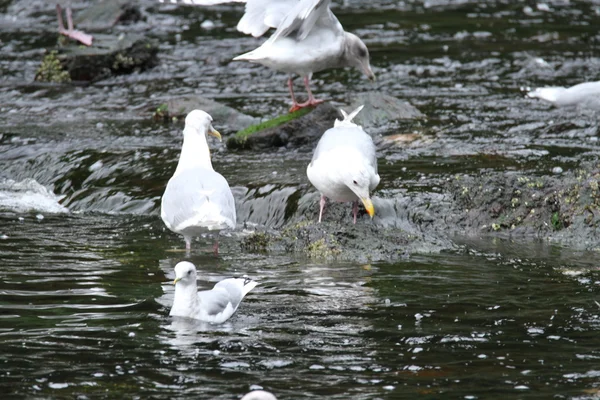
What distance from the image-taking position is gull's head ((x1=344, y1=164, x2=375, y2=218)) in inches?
330

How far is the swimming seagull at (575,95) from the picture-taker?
12.7 meters

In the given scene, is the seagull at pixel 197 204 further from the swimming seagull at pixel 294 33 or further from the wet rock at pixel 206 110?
the wet rock at pixel 206 110

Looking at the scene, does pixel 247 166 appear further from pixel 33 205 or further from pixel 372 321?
pixel 372 321

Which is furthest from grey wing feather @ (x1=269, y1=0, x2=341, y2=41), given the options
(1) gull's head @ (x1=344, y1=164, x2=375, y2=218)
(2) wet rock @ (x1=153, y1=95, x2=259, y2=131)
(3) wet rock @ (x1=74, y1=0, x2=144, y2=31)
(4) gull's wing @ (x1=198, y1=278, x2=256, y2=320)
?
(3) wet rock @ (x1=74, y1=0, x2=144, y2=31)

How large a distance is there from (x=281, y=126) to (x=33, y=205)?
3.01 metres

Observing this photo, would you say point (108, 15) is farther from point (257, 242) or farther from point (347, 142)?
point (257, 242)

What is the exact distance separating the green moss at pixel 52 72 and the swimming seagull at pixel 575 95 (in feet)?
26.2

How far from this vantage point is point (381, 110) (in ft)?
45.0

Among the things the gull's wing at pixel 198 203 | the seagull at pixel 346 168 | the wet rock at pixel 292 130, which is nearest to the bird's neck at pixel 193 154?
the gull's wing at pixel 198 203

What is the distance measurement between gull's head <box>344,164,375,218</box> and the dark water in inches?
26.3

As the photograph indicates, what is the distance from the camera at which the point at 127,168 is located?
472 inches

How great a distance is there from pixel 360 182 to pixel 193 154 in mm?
1676

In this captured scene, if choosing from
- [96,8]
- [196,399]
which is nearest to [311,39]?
[196,399]

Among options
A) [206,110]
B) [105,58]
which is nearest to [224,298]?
[206,110]
